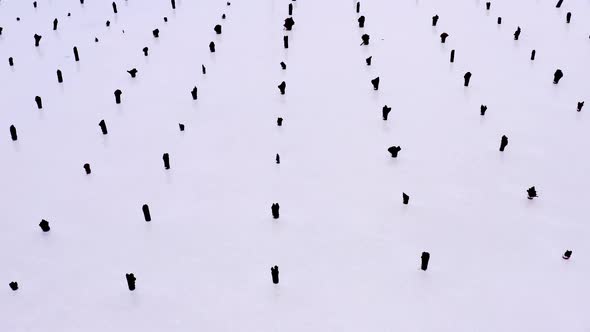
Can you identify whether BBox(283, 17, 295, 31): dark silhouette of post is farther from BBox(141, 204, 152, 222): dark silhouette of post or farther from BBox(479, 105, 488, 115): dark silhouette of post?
BBox(141, 204, 152, 222): dark silhouette of post

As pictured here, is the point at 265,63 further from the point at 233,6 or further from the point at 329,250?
the point at 329,250

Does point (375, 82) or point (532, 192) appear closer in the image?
point (532, 192)

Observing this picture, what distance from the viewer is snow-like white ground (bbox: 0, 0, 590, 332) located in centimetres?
524

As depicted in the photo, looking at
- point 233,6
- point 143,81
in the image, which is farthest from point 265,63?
point 233,6

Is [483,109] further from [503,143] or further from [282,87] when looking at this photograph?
[282,87]

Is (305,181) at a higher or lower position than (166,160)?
lower

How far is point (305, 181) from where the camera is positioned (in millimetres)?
7086

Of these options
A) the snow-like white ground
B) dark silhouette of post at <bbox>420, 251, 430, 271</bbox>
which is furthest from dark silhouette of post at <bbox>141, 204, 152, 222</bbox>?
dark silhouette of post at <bbox>420, 251, 430, 271</bbox>

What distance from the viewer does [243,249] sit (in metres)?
5.94

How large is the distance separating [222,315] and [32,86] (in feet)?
24.1

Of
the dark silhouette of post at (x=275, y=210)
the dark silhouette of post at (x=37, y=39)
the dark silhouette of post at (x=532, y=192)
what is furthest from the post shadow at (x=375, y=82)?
the dark silhouette of post at (x=37, y=39)

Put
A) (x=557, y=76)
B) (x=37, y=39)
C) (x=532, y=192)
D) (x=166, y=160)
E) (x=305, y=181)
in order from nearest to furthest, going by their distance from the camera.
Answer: (x=532, y=192) < (x=305, y=181) < (x=166, y=160) < (x=557, y=76) < (x=37, y=39)

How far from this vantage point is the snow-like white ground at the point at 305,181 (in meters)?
5.24

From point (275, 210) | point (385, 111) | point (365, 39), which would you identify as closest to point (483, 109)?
point (385, 111)
